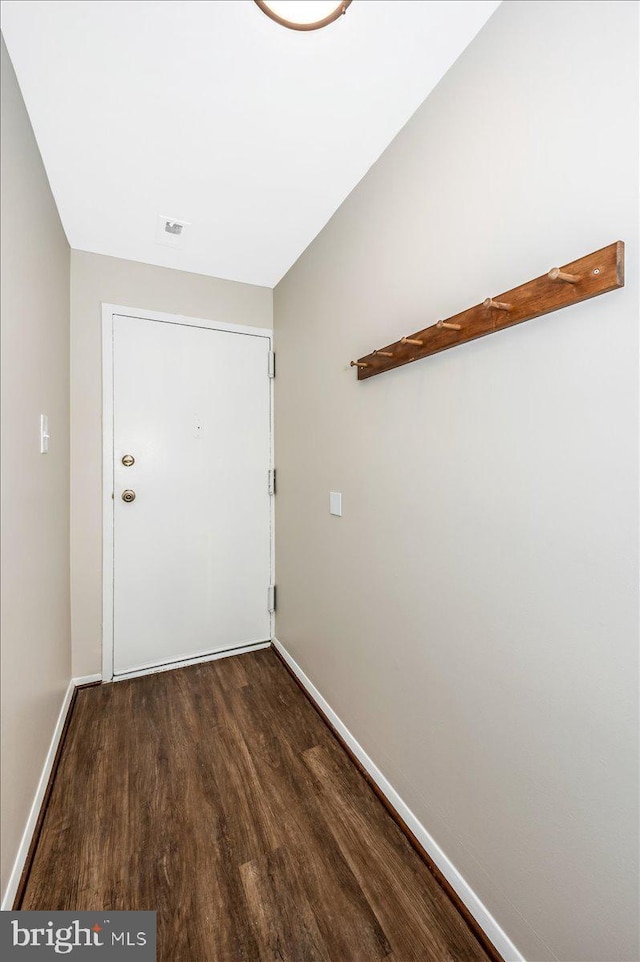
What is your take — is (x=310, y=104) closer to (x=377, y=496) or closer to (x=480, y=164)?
(x=480, y=164)

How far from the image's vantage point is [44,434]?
1.53m

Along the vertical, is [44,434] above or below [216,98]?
below

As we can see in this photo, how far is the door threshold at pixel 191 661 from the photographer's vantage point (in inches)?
90.7

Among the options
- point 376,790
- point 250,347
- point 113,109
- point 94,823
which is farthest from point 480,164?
point 94,823

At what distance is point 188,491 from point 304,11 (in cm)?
201

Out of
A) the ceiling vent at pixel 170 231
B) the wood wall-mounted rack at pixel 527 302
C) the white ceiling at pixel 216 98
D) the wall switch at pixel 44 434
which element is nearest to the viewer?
the wood wall-mounted rack at pixel 527 302

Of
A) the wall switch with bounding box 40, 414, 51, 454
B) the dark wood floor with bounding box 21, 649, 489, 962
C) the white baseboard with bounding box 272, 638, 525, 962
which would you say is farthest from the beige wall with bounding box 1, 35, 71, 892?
the white baseboard with bounding box 272, 638, 525, 962

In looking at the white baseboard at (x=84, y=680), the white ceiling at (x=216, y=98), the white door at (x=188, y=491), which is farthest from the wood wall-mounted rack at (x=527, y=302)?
the white baseboard at (x=84, y=680)

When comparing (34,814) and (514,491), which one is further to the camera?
(34,814)

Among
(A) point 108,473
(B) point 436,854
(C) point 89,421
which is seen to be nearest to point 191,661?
(A) point 108,473

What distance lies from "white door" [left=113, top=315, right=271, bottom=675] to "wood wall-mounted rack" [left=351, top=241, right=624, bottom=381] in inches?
55.5

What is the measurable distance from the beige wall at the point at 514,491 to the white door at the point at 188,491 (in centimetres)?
110

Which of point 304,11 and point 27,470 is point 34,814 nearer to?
point 27,470

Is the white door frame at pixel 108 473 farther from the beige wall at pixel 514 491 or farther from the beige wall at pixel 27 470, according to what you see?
the beige wall at pixel 514 491
